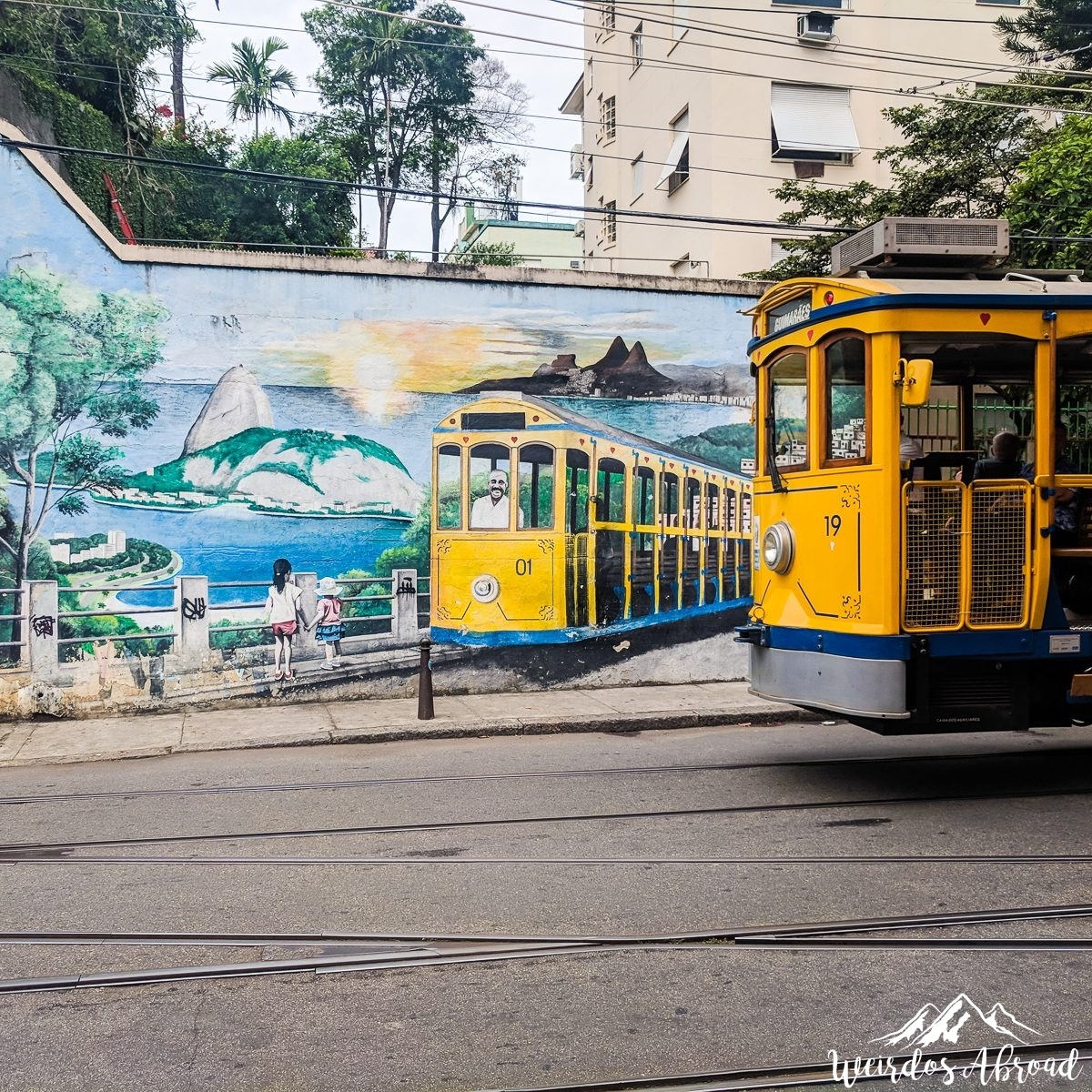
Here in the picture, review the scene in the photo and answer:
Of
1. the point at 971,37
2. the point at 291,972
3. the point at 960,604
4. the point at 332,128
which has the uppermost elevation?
the point at 332,128

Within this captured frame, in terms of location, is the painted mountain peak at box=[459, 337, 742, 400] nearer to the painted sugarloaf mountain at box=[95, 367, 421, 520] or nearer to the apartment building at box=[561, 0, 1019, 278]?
the painted sugarloaf mountain at box=[95, 367, 421, 520]

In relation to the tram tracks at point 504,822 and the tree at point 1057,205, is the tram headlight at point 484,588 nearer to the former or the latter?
the tram tracks at point 504,822

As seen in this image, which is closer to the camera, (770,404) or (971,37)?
(770,404)

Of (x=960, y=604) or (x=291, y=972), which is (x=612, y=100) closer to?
(x=960, y=604)

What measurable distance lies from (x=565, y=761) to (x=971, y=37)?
24.6 m

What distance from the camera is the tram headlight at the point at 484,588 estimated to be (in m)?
12.8

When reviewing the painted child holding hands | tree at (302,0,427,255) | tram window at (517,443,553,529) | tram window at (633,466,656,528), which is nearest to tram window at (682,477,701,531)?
tram window at (633,466,656,528)

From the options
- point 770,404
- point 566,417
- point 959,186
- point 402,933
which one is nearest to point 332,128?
point 959,186

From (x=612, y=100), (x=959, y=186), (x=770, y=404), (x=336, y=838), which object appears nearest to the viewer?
(x=336, y=838)

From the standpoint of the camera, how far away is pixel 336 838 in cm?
678

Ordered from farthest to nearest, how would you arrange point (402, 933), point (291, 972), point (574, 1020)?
point (402, 933)
point (291, 972)
point (574, 1020)

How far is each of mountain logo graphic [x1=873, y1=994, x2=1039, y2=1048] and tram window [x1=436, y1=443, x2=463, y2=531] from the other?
354 inches

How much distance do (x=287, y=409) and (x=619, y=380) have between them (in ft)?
12.4

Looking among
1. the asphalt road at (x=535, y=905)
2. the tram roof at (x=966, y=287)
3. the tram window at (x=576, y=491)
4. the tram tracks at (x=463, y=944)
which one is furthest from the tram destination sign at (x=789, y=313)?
the tram window at (x=576, y=491)
